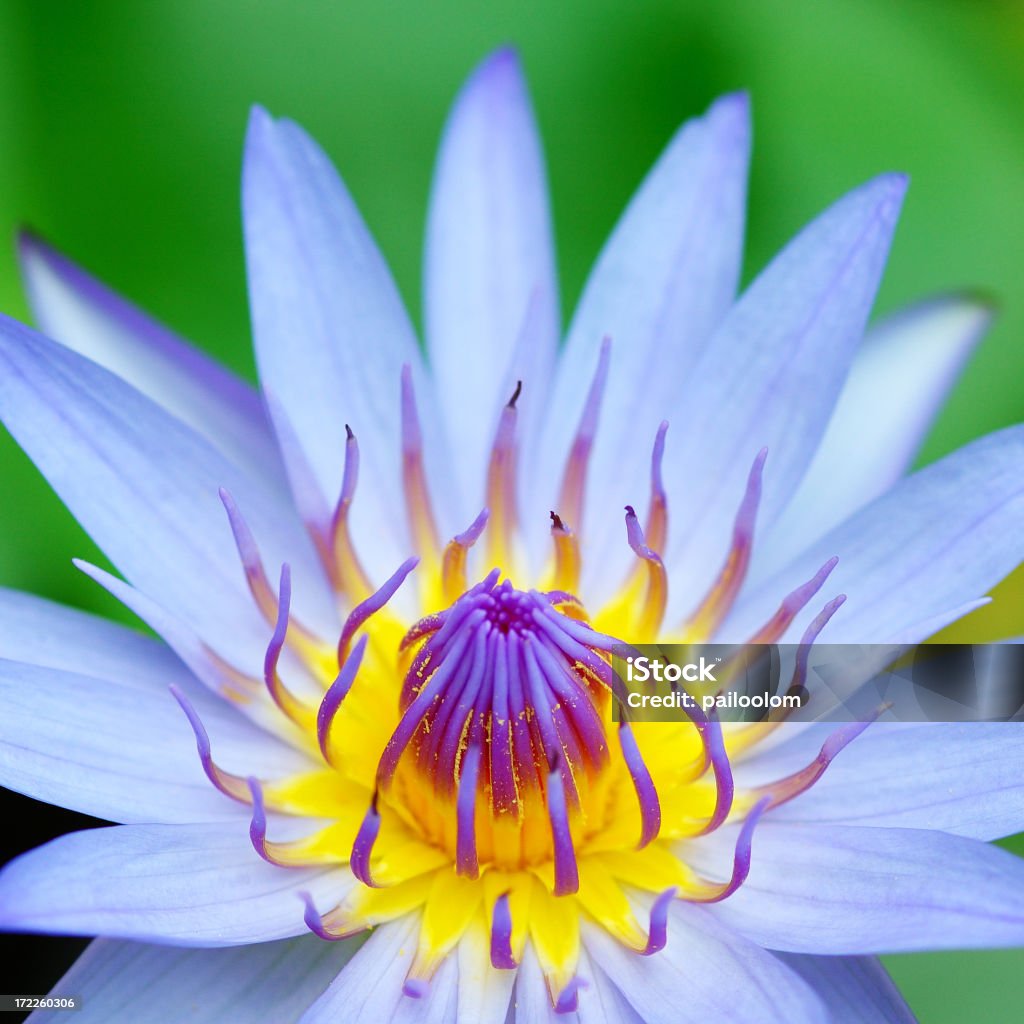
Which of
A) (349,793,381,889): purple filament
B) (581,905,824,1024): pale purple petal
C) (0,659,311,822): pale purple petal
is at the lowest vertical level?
(581,905,824,1024): pale purple petal

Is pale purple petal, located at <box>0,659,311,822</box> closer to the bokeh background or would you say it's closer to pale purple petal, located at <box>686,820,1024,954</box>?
pale purple petal, located at <box>686,820,1024,954</box>

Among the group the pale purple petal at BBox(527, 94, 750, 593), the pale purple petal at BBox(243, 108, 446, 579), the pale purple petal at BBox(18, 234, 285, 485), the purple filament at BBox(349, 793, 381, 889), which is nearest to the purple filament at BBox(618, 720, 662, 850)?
the purple filament at BBox(349, 793, 381, 889)

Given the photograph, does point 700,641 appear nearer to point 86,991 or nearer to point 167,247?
point 86,991

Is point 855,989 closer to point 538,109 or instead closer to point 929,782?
point 929,782

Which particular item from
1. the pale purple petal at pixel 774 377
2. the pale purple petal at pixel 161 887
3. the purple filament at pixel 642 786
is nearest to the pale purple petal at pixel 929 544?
the pale purple petal at pixel 774 377

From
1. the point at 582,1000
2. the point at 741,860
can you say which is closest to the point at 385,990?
the point at 582,1000

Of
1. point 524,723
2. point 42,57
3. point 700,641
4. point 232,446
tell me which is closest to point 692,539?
point 700,641
